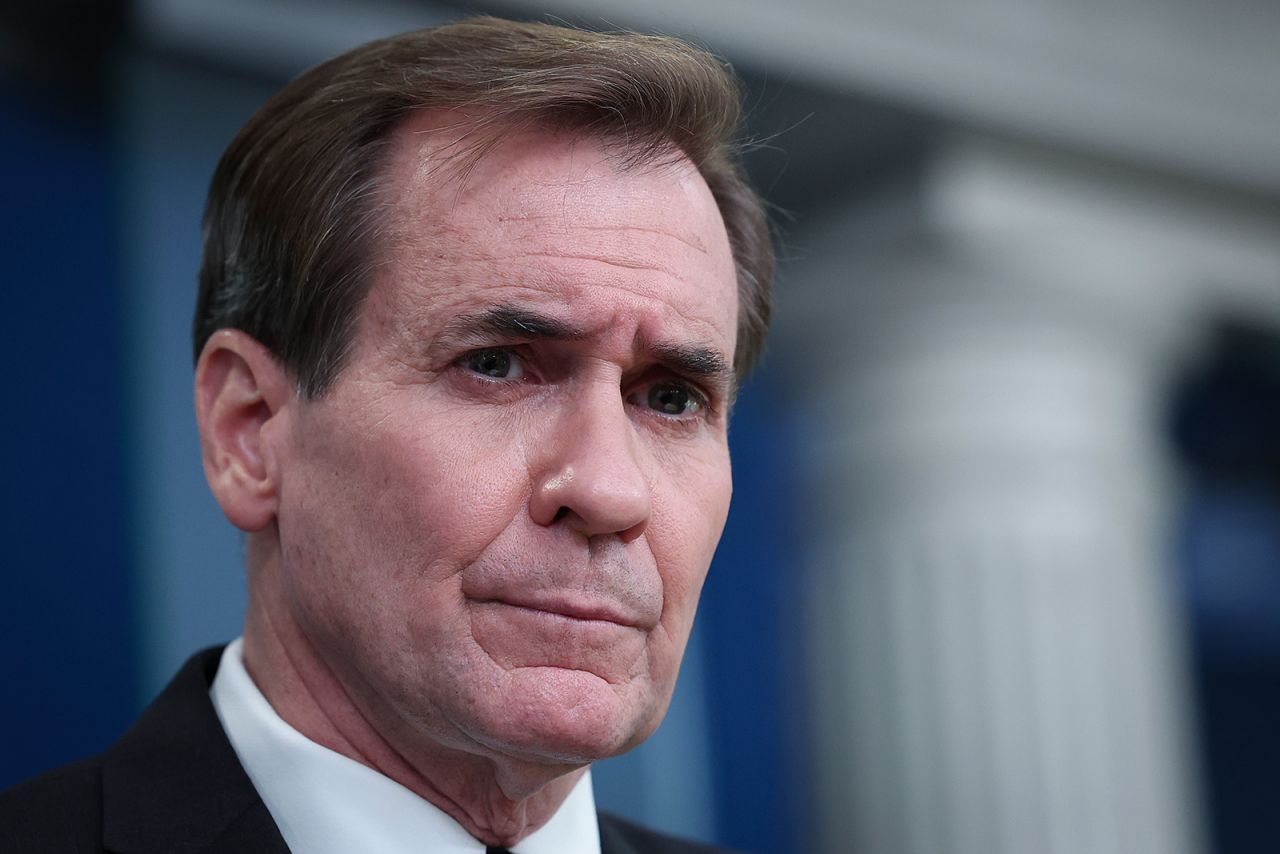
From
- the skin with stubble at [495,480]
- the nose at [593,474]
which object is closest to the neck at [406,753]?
the skin with stubble at [495,480]

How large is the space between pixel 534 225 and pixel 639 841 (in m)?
1.07

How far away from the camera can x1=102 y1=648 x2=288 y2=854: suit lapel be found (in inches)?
70.1

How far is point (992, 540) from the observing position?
536 cm

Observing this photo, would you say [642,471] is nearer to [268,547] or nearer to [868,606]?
[268,547]

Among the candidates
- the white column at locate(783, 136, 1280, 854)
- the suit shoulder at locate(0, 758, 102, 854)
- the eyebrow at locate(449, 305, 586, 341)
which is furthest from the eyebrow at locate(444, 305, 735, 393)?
the white column at locate(783, 136, 1280, 854)

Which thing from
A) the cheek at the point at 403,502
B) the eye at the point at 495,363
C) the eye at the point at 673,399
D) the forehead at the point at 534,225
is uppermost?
the forehead at the point at 534,225

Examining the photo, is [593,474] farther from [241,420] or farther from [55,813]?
[55,813]

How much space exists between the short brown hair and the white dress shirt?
46cm

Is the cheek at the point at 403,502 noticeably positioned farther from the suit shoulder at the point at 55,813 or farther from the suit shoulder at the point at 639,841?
the suit shoulder at the point at 639,841

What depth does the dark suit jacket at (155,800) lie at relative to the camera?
70.2 inches

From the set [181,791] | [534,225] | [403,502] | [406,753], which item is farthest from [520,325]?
[181,791]

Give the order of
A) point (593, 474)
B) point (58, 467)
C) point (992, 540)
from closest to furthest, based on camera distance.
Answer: point (593, 474)
point (58, 467)
point (992, 540)

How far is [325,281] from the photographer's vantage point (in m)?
1.97

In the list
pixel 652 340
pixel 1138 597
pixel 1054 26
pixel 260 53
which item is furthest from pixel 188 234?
pixel 1138 597
